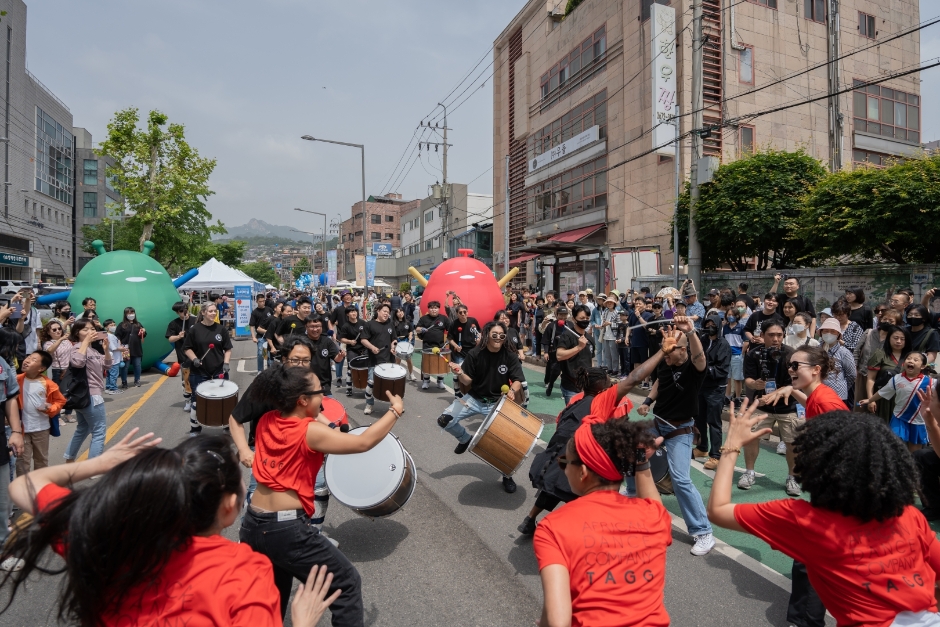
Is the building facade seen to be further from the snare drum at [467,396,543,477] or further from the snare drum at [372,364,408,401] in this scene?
the snare drum at [467,396,543,477]

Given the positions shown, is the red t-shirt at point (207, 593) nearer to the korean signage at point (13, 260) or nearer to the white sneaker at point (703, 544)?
the white sneaker at point (703, 544)

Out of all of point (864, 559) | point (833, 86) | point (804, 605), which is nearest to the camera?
point (864, 559)

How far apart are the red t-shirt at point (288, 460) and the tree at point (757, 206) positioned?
632 inches

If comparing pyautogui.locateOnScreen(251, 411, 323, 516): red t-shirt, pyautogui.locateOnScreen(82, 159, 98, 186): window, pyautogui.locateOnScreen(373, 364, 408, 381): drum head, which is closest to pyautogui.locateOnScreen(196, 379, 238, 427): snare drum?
pyautogui.locateOnScreen(373, 364, 408, 381): drum head

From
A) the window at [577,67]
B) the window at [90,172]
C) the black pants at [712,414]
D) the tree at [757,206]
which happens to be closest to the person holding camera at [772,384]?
the black pants at [712,414]

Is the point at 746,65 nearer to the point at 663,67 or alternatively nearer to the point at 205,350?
the point at 663,67

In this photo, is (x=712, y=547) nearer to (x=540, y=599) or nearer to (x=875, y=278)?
(x=540, y=599)

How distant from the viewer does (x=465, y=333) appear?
10.1 metres

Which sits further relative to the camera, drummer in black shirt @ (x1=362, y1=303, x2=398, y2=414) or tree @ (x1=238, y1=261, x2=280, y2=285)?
tree @ (x1=238, y1=261, x2=280, y2=285)

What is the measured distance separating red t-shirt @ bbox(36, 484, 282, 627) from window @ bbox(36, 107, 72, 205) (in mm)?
63481

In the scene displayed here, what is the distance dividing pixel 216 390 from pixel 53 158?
63136 millimetres

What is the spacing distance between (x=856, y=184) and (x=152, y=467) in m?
15.9

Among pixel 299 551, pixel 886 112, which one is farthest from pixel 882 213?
pixel 886 112

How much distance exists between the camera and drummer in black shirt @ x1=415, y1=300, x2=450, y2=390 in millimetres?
11038
